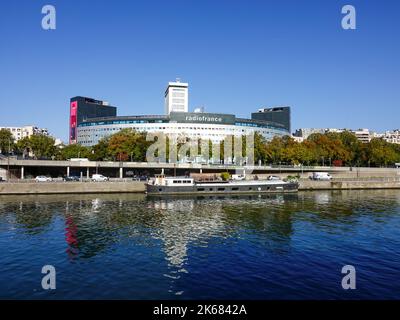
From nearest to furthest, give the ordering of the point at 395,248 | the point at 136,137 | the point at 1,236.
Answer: the point at 395,248 → the point at 1,236 → the point at 136,137

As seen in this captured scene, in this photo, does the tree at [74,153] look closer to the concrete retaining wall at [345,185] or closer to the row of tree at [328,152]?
the row of tree at [328,152]

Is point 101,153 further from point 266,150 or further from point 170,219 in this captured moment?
point 170,219

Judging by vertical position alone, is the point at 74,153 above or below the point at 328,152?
below

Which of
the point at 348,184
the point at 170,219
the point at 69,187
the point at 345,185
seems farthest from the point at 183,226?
the point at 348,184

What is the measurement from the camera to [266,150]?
137 metres

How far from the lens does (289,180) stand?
95312 mm

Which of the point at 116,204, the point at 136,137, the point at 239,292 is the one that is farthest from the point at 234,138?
the point at 239,292

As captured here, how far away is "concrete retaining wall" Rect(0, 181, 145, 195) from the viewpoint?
250 feet

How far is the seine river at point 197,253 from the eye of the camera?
74.4ft

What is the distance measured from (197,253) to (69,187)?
2307 inches

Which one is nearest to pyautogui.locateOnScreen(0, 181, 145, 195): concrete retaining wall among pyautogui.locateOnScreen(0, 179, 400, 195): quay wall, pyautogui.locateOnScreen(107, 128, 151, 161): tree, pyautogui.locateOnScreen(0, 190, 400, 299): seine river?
pyautogui.locateOnScreen(0, 179, 400, 195): quay wall

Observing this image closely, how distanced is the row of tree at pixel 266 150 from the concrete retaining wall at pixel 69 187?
129ft
